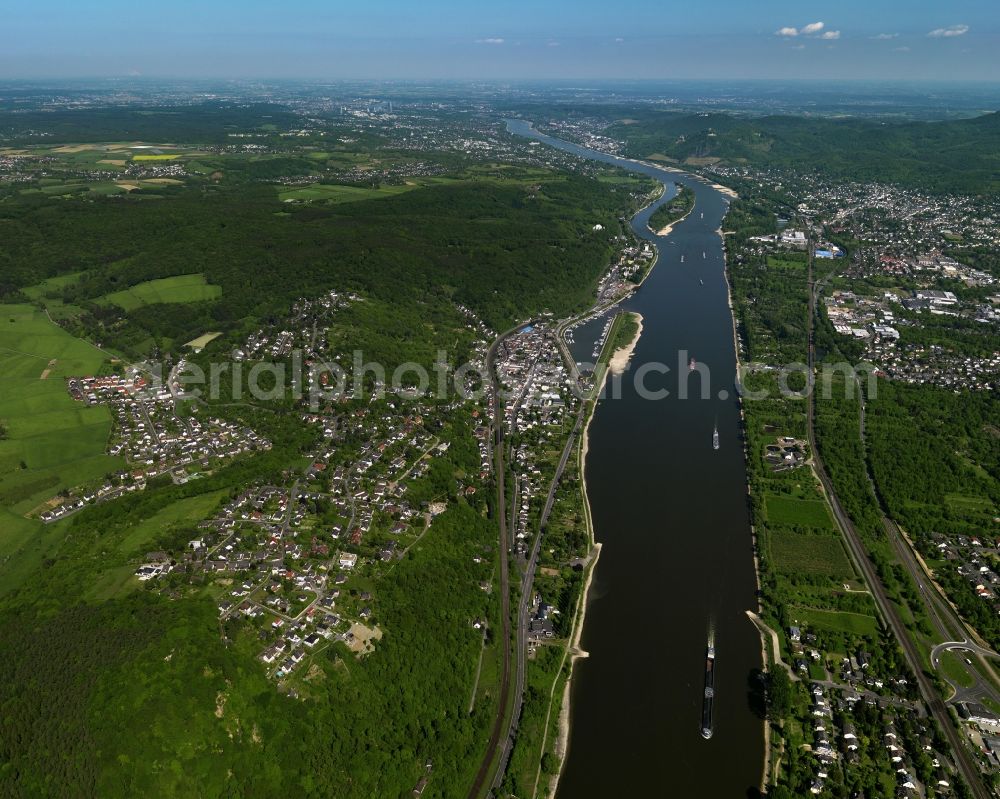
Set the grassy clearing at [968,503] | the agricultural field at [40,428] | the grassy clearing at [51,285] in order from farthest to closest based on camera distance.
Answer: the grassy clearing at [51,285] < the grassy clearing at [968,503] < the agricultural field at [40,428]

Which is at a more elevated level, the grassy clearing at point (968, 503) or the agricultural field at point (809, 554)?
the grassy clearing at point (968, 503)

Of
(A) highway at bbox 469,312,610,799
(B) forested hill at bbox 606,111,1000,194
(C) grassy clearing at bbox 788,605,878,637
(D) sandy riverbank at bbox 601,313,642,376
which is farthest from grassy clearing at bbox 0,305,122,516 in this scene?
(B) forested hill at bbox 606,111,1000,194

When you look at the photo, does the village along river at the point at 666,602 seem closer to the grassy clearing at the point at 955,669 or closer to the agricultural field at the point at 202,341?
the grassy clearing at the point at 955,669

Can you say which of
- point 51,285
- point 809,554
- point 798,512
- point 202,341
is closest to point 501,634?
point 809,554

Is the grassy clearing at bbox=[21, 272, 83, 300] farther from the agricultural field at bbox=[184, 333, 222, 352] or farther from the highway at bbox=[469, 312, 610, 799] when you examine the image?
the highway at bbox=[469, 312, 610, 799]

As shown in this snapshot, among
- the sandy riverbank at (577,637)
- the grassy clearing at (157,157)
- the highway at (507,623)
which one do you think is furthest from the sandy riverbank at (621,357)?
the grassy clearing at (157,157)

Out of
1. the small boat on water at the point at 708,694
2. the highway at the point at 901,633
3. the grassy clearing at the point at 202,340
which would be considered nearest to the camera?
the highway at the point at 901,633

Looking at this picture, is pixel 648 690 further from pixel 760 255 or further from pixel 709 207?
pixel 709 207
